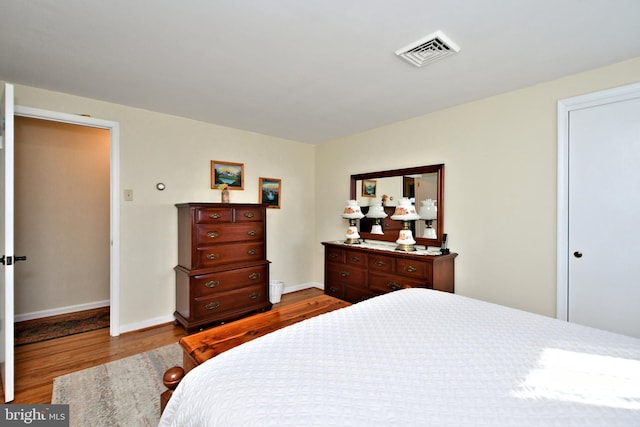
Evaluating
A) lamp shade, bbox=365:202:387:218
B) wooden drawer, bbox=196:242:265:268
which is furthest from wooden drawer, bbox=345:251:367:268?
wooden drawer, bbox=196:242:265:268

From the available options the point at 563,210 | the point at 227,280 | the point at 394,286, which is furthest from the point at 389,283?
the point at 227,280

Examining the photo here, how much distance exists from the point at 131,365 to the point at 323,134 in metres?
3.33

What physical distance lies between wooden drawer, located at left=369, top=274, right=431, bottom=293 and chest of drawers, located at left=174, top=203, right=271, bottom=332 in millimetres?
1324

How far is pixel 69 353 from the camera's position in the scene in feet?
8.28

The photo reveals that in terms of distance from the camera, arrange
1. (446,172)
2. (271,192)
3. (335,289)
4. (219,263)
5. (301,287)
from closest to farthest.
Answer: (446,172) → (219,263) → (335,289) → (271,192) → (301,287)

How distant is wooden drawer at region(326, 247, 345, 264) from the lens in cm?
354

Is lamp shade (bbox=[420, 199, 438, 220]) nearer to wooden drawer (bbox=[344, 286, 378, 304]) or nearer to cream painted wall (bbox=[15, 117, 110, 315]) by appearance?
wooden drawer (bbox=[344, 286, 378, 304])

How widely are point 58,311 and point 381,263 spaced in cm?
393

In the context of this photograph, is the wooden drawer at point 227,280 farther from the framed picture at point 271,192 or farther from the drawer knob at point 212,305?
the framed picture at point 271,192

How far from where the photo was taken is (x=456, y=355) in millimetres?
1102

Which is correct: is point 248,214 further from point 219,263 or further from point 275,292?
point 275,292

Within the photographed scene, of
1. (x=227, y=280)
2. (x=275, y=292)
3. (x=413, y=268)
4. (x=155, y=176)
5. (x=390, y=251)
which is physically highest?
(x=155, y=176)

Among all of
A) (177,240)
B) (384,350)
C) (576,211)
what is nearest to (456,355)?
(384,350)

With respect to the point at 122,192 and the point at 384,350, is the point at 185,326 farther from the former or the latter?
the point at 384,350
